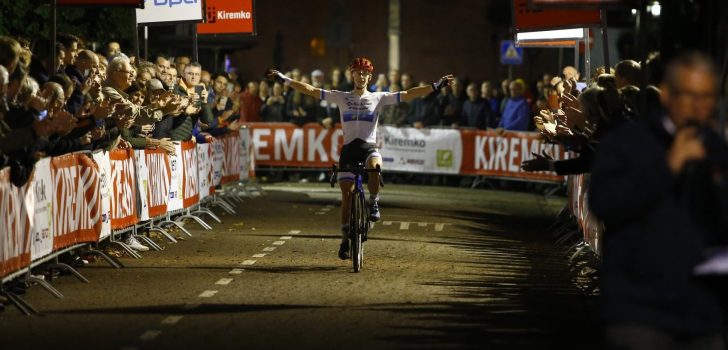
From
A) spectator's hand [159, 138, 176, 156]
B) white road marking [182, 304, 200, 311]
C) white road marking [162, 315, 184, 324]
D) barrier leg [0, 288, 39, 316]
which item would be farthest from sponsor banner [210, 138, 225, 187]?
white road marking [162, 315, 184, 324]

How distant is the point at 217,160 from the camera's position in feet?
82.2

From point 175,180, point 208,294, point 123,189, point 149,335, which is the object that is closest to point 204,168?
point 175,180

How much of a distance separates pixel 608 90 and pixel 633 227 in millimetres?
6531

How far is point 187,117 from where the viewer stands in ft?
72.3

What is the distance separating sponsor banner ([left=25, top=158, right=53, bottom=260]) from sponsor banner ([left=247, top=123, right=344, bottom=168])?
20120 mm

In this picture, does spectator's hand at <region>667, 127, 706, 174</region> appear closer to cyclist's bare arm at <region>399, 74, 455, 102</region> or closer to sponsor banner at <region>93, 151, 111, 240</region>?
sponsor banner at <region>93, 151, 111, 240</region>

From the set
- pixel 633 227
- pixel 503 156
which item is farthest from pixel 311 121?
pixel 633 227

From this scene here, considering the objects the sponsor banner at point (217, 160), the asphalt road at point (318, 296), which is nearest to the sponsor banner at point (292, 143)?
the sponsor banner at point (217, 160)

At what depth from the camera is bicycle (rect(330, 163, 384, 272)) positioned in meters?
16.1

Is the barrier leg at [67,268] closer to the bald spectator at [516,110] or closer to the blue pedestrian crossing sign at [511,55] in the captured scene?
the bald spectator at [516,110]

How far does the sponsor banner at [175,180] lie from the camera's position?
66.9 ft

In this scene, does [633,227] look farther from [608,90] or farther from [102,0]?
[102,0]

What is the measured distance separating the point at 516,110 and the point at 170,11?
10.5 meters

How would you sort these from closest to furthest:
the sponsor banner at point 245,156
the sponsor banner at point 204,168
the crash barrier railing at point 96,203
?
the crash barrier railing at point 96,203
the sponsor banner at point 204,168
the sponsor banner at point 245,156
